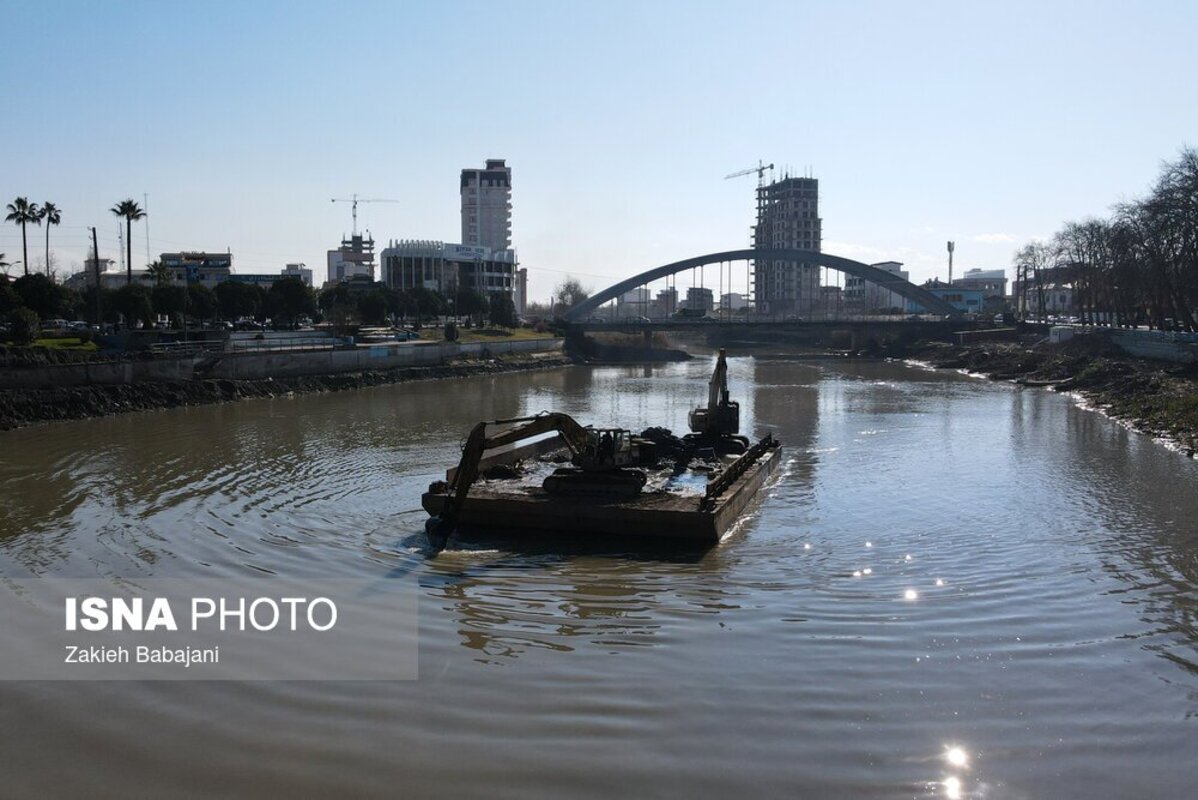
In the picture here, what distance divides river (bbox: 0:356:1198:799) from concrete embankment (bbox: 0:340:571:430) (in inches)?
464

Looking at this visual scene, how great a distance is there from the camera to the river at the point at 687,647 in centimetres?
912

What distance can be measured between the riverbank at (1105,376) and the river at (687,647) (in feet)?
27.0

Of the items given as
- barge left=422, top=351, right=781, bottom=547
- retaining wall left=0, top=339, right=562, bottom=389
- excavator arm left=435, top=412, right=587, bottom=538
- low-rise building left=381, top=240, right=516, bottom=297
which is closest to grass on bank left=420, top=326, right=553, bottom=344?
retaining wall left=0, top=339, right=562, bottom=389

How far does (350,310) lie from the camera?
7919 centimetres

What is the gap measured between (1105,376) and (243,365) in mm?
44860

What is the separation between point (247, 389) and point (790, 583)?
38.3 metres

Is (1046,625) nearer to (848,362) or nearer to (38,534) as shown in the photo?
(38,534)

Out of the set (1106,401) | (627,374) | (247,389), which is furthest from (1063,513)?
(627,374)

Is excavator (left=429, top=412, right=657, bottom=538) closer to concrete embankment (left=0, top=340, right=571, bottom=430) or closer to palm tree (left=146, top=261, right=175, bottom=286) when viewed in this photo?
concrete embankment (left=0, top=340, right=571, bottom=430)

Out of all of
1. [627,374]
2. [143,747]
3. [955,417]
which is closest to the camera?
[143,747]

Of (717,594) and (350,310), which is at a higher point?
(350,310)

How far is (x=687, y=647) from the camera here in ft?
40.4

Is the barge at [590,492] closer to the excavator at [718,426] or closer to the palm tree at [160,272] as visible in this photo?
the excavator at [718,426]

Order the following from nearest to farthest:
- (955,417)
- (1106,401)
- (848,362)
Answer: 1. (955,417)
2. (1106,401)
3. (848,362)
